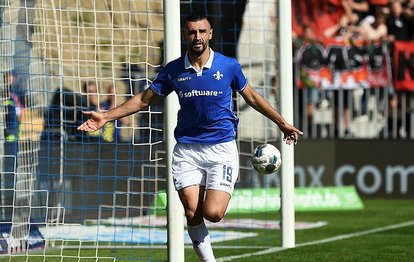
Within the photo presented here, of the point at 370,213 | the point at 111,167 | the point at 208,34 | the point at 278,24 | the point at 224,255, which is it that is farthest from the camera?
the point at 370,213

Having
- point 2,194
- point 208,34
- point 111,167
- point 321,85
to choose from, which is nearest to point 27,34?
point 2,194

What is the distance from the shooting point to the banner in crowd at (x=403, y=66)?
21141 mm

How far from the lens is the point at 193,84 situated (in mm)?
9516

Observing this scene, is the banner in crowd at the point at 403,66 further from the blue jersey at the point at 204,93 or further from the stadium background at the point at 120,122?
the blue jersey at the point at 204,93

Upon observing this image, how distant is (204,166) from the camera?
31.7ft

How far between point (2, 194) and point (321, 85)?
9.28 m

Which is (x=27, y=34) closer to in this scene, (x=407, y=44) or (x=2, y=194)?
(x=2, y=194)

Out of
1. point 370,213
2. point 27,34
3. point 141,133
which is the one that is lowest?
point 370,213

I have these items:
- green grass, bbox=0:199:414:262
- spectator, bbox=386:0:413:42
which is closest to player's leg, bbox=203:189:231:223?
green grass, bbox=0:199:414:262

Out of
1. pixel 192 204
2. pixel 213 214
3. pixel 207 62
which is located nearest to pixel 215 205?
pixel 213 214

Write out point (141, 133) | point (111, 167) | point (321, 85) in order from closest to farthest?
1. point (141, 133)
2. point (111, 167)
3. point (321, 85)

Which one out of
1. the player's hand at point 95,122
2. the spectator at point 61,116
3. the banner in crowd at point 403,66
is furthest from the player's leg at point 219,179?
the banner in crowd at point 403,66

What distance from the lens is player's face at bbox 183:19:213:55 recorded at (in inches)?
368

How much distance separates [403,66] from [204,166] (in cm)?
1216
